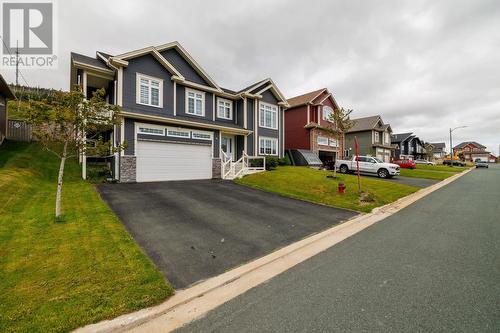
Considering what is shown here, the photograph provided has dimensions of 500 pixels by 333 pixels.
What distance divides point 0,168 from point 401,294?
1663 centimetres

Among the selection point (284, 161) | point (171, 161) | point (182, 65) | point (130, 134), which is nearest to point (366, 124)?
point (284, 161)

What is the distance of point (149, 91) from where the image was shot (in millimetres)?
15500

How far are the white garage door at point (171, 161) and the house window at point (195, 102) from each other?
319cm

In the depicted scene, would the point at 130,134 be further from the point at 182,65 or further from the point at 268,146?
the point at 268,146

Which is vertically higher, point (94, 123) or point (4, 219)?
point (94, 123)

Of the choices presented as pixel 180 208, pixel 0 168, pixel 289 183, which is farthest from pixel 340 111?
pixel 0 168

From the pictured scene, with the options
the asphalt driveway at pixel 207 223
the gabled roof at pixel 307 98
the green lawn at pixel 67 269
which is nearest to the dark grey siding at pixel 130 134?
the asphalt driveway at pixel 207 223

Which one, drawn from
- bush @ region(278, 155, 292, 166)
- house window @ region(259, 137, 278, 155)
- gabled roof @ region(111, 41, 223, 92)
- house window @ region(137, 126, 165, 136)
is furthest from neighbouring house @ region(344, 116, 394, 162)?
house window @ region(137, 126, 165, 136)

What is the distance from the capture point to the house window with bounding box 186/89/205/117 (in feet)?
57.8

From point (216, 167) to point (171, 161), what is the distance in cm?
339

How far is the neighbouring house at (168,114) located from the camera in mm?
13898

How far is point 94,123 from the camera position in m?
7.20

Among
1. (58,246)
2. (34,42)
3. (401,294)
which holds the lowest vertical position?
(401,294)

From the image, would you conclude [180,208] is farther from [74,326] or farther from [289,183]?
[289,183]
